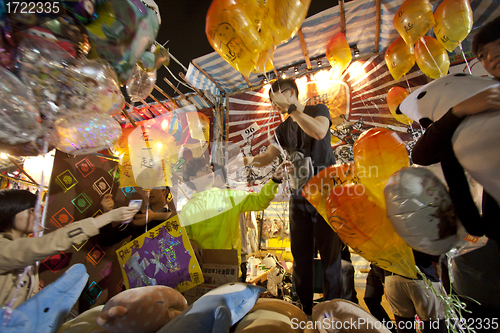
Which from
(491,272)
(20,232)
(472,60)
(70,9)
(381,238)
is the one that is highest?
(472,60)

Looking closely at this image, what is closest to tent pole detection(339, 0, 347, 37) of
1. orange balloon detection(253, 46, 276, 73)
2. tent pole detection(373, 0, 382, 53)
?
tent pole detection(373, 0, 382, 53)

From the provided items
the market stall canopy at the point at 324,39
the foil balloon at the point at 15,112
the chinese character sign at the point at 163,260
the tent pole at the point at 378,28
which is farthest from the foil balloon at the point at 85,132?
the tent pole at the point at 378,28

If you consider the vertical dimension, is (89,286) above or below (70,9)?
below

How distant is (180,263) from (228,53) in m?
1.39

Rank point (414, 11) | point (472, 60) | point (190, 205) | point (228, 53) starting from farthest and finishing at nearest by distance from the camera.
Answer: point (472, 60), point (414, 11), point (190, 205), point (228, 53)

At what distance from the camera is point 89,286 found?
4.89 feet

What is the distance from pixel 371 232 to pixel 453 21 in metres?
2.51

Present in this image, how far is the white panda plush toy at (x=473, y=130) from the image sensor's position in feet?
2.01

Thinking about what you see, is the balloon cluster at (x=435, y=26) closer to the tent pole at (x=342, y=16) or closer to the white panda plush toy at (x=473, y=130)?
the tent pole at (x=342, y=16)

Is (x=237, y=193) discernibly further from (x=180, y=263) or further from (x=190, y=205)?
(x=180, y=263)

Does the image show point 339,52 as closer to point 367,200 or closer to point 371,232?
point 367,200

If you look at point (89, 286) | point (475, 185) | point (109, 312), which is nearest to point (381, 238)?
point (475, 185)

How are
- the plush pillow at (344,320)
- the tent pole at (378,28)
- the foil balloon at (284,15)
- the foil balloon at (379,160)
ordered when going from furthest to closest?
the tent pole at (378,28), the foil balloon at (284,15), the foil balloon at (379,160), the plush pillow at (344,320)

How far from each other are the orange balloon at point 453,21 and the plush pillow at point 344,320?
2.78 meters
